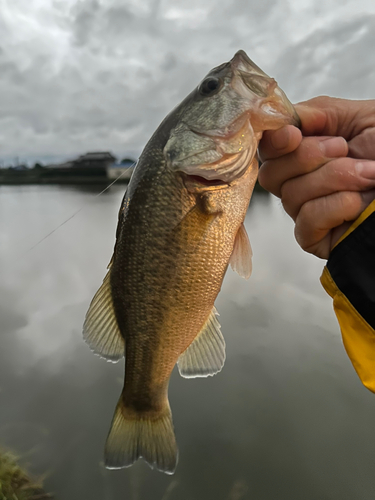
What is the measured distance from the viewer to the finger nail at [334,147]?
148 cm

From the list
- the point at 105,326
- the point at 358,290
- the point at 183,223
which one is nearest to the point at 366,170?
the point at 358,290

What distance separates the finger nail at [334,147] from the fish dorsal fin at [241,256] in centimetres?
54

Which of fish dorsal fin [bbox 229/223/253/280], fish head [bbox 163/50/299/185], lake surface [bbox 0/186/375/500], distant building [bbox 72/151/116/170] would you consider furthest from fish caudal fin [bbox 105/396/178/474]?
distant building [bbox 72/151/116/170]

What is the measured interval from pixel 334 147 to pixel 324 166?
4.3 inches

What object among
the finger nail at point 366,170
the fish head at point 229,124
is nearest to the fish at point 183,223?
the fish head at point 229,124

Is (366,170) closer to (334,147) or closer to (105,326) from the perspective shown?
(334,147)

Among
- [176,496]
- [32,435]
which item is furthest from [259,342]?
[32,435]

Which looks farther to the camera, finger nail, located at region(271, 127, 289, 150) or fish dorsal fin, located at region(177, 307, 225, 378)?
fish dorsal fin, located at region(177, 307, 225, 378)

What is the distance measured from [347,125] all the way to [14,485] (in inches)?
171

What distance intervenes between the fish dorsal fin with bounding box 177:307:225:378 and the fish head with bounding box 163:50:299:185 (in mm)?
810

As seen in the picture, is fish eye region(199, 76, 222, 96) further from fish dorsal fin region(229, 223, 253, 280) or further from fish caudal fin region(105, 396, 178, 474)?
fish caudal fin region(105, 396, 178, 474)

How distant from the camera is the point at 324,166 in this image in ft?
4.85

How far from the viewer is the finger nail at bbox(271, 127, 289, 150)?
142 centimetres

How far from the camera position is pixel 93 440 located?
13.5ft
